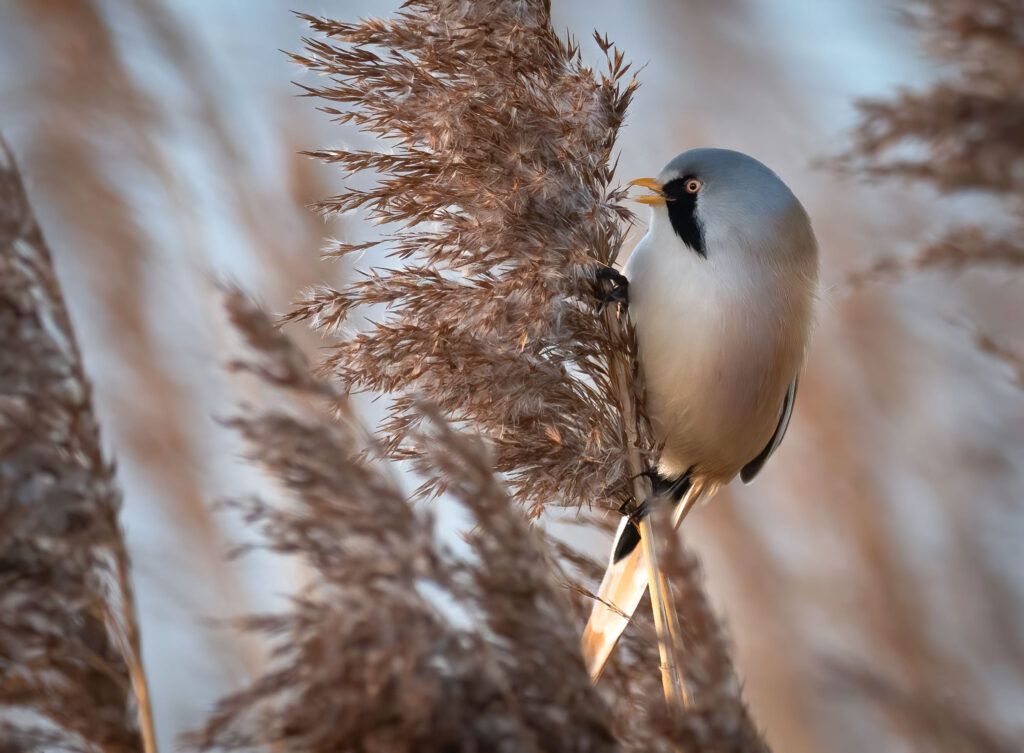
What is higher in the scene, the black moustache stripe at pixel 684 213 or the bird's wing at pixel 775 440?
the black moustache stripe at pixel 684 213

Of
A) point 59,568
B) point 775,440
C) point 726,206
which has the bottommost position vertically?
point 59,568

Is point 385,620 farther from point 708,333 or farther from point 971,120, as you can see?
point 708,333

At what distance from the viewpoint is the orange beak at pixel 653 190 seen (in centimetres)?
238

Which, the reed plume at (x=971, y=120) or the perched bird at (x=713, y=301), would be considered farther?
the perched bird at (x=713, y=301)

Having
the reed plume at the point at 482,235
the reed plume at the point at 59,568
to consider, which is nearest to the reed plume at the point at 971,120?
the reed plume at the point at 482,235

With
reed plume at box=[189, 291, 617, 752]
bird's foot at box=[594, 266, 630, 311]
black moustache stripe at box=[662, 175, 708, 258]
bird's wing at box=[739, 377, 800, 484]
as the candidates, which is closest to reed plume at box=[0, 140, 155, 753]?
reed plume at box=[189, 291, 617, 752]

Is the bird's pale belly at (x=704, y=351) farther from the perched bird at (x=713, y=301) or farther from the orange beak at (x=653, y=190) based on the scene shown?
the orange beak at (x=653, y=190)

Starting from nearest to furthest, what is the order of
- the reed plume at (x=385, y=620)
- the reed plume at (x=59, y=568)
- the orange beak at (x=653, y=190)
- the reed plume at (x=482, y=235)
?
the reed plume at (x=385, y=620) → the reed plume at (x=59, y=568) → the reed plume at (x=482, y=235) → the orange beak at (x=653, y=190)

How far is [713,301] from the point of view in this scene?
7.45ft

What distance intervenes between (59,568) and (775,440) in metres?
2.00

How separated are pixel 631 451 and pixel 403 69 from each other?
2.54ft

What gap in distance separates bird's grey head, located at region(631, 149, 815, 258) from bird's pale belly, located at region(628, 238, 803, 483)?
0.08m

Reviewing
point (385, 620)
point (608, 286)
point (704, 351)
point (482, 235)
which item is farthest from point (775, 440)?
point (385, 620)

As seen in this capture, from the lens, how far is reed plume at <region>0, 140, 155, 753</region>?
128cm
